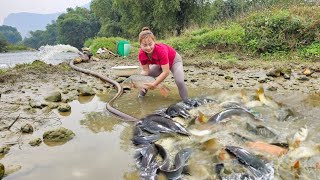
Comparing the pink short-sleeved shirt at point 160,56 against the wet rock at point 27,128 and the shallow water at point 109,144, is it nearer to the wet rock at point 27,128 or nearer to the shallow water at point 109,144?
the shallow water at point 109,144

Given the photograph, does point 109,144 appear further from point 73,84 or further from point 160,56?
point 73,84

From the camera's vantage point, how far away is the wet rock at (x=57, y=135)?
4.00 metres

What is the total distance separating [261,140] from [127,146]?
1.57m

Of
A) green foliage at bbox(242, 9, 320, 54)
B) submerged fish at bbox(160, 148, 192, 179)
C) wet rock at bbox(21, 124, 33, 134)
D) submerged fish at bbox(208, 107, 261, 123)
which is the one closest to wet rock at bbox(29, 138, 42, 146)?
wet rock at bbox(21, 124, 33, 134)

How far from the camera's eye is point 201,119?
4.32 m

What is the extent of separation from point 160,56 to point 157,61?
0.20 meters

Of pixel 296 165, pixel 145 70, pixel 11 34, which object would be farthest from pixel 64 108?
pixel 11 34

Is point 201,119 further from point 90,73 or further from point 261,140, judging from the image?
point 90,73

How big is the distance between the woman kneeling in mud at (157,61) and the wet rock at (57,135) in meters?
1.94

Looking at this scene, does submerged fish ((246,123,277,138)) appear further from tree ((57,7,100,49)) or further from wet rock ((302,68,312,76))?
tree ((57,7,100,49))

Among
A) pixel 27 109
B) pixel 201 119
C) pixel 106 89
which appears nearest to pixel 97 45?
pixel 106 89

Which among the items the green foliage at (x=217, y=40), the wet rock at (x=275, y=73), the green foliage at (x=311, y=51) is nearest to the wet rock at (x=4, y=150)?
the wet rock at (x=275, y=73)

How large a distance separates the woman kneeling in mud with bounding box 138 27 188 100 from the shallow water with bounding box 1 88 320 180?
453mm

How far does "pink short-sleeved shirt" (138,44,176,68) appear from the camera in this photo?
18.6ft
